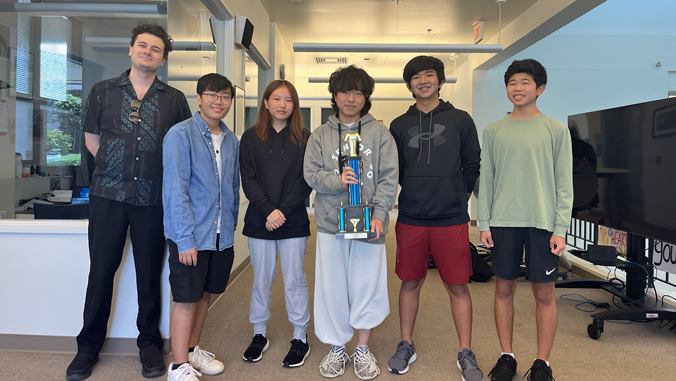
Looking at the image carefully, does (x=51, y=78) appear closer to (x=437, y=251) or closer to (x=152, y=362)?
(x=152, y=362)

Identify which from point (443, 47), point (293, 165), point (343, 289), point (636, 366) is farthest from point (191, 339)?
point (443, 47)

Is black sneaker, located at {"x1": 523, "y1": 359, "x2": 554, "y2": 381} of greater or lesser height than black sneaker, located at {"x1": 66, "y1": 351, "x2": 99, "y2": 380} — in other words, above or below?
above

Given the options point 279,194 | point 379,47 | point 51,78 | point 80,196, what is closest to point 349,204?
point 279,194

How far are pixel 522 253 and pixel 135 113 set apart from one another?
6.62 ft

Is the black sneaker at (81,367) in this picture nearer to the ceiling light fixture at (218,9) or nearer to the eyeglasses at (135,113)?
the eyeglasses at (135,113)

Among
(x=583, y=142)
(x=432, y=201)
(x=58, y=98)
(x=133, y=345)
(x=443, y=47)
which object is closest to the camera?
(x=432, y=201)

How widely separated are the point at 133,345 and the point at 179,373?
588mm

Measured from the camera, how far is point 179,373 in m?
1.89

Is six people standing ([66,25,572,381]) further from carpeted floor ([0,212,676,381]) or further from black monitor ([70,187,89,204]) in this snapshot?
black monitor ([70,187,89,204])

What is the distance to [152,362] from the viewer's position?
209 cm

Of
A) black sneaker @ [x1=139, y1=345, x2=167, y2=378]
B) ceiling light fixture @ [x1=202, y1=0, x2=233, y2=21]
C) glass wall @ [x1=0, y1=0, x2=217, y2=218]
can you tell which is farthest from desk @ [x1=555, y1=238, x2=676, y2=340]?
ceiling light fixture @ [x1=202, y1=0, x2=233, y2=21]

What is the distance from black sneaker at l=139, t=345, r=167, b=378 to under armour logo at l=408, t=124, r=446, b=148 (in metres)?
1.67

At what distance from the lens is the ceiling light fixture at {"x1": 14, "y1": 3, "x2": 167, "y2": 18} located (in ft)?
8.14

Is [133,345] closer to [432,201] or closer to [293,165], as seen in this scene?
[293,165]
